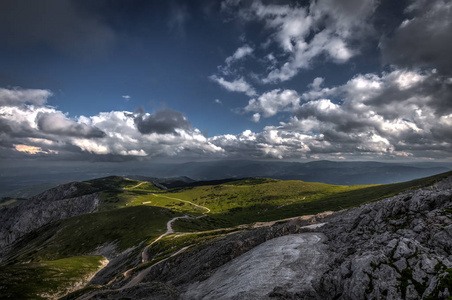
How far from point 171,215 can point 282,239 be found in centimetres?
13483

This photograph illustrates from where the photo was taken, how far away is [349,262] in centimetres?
1900

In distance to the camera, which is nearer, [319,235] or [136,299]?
[136,299]

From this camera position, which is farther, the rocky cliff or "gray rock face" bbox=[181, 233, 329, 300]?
"gray rock face" bbox=[181, 233, 329, 300]

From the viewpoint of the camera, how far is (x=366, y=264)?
56.4 ft

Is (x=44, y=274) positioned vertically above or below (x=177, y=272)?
below

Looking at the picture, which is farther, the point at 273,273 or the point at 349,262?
the point at 273,273

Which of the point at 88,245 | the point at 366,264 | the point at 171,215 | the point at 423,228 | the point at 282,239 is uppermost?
the point at 423,228

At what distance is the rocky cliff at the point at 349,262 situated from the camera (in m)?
15.0

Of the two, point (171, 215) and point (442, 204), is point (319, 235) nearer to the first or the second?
point (442, 204)

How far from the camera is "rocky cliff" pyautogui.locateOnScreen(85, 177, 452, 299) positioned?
1501 centimetres

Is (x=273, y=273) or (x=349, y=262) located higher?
(x=349, y=262)

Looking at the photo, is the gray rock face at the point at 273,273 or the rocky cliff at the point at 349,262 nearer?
the rocky cliff at the point at 349,262

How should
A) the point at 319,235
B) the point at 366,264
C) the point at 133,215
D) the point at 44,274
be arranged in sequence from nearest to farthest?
the point at 366,264
the point at 319,235
the point at 44,274
the point at 133,215

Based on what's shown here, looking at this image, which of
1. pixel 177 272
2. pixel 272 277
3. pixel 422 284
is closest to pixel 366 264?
pixel 422 284
